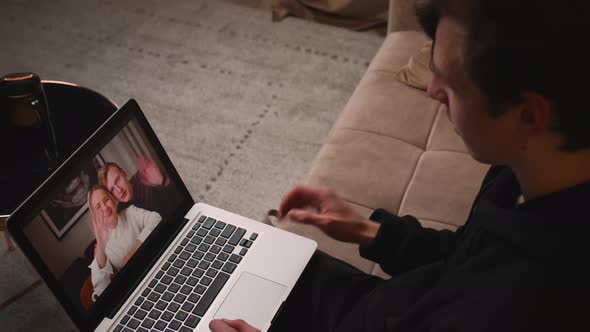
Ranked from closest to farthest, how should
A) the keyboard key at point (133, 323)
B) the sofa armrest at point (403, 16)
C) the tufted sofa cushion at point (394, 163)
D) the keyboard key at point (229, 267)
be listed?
the keyboard key at point (133, 323)
the keyboard key at point (229, 267)
the tufted sofa cushion at point (394, 163)
the sofa armrest at point (403, 16)

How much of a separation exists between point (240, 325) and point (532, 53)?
66 centimetres

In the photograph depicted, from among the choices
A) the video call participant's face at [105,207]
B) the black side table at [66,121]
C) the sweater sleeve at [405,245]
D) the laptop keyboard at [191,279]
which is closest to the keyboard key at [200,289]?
the laptop keyboard at [191,279]

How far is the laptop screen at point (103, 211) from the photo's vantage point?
1.02 m

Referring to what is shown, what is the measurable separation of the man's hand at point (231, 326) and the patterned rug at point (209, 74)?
0.97 metres

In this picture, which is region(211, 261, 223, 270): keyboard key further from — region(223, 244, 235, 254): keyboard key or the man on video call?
the man on video call

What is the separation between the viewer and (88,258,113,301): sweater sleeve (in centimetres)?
109

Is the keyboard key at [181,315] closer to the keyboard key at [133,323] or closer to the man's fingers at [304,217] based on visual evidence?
the keyboard key at [133,323]

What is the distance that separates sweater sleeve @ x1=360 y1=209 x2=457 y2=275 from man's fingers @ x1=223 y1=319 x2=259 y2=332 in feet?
0.99

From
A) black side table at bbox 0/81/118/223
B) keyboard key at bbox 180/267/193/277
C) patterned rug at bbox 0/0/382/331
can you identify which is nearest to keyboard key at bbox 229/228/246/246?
keyboard key at bbox 180/267/193/277

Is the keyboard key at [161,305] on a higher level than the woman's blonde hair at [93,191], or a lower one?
lower

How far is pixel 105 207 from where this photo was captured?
3.68ft

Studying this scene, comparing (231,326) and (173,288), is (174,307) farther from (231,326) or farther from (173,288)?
(231,326)

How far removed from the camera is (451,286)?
36.9 inches

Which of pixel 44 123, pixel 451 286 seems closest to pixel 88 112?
pixel 44 123
